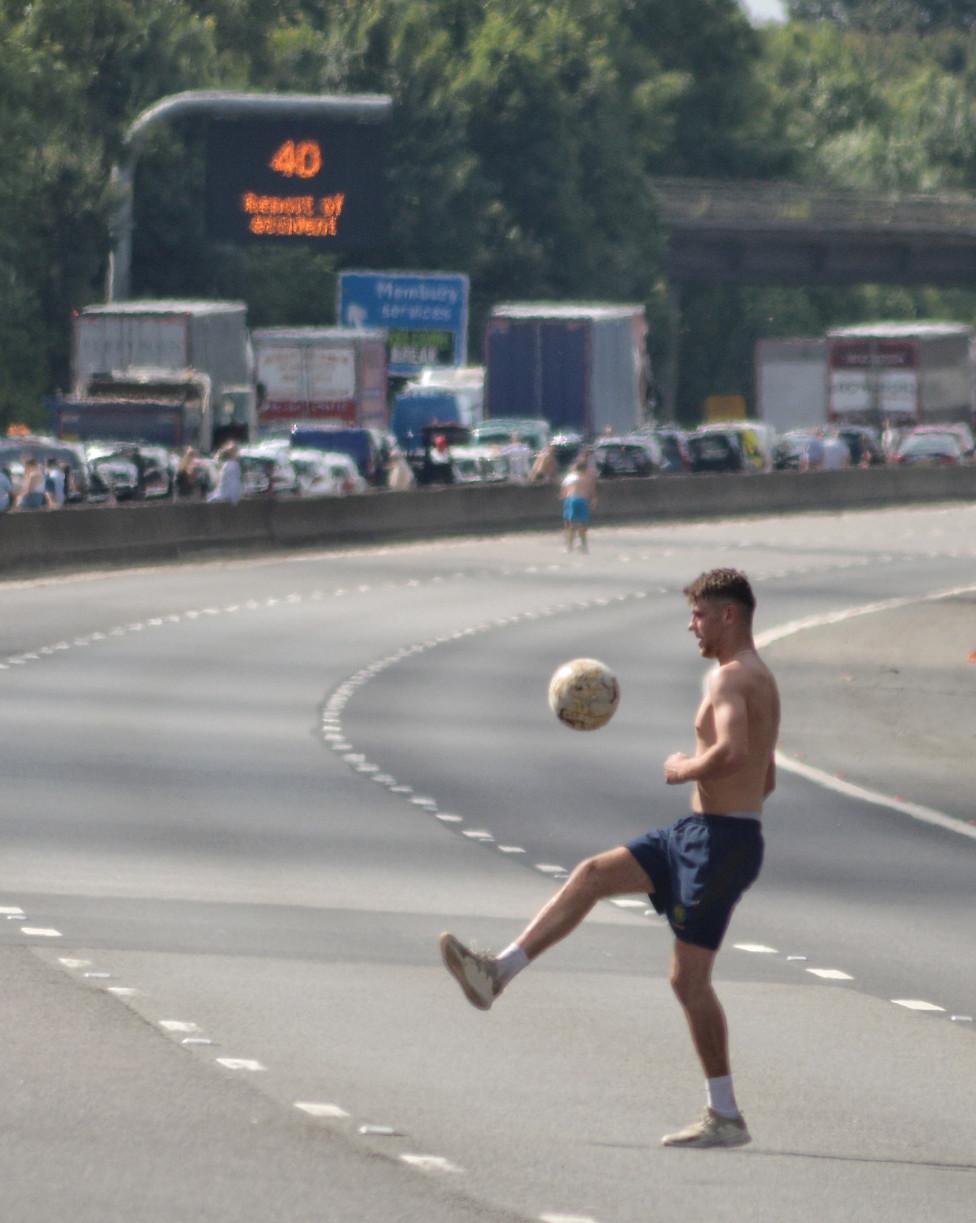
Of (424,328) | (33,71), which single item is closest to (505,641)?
(33,71)

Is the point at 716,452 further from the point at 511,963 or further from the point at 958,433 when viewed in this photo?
the point at 511,963

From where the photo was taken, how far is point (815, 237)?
357 ft

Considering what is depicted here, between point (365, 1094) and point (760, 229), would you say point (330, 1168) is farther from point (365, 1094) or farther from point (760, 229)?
point (760, 229)

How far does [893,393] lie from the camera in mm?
87938

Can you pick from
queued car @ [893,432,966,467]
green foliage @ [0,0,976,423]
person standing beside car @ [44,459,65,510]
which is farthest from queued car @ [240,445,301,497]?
queued car @ [893,432,966,467]

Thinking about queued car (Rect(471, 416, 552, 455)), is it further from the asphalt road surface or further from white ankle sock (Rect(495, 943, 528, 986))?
white ankle sock (Rect(495, 943, 528, 986))

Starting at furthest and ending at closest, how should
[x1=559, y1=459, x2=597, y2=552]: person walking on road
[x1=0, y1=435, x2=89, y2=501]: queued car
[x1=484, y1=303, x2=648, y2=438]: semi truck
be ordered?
[x1=484, y1=303, x2=648, y2=438]: semi truck < [x1=559, y1=459, x2=597, y2=552]: person walking on road < [x1=0, y1=435, x2=89, y2=501]: queued car

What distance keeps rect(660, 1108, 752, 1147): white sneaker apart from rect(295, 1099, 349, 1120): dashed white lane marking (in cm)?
103

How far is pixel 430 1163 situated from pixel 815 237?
333 feet

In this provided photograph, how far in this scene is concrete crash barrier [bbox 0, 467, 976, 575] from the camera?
152 feet

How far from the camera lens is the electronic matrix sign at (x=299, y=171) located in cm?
8075

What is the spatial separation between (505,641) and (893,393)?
5405cm

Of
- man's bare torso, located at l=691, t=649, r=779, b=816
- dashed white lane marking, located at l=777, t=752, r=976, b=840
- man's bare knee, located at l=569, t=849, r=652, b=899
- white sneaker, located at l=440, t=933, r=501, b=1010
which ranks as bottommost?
dashed white lane marking, located at l=777, t=752, r=976, b=840

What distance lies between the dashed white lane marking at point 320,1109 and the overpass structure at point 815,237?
99878 millimetres
